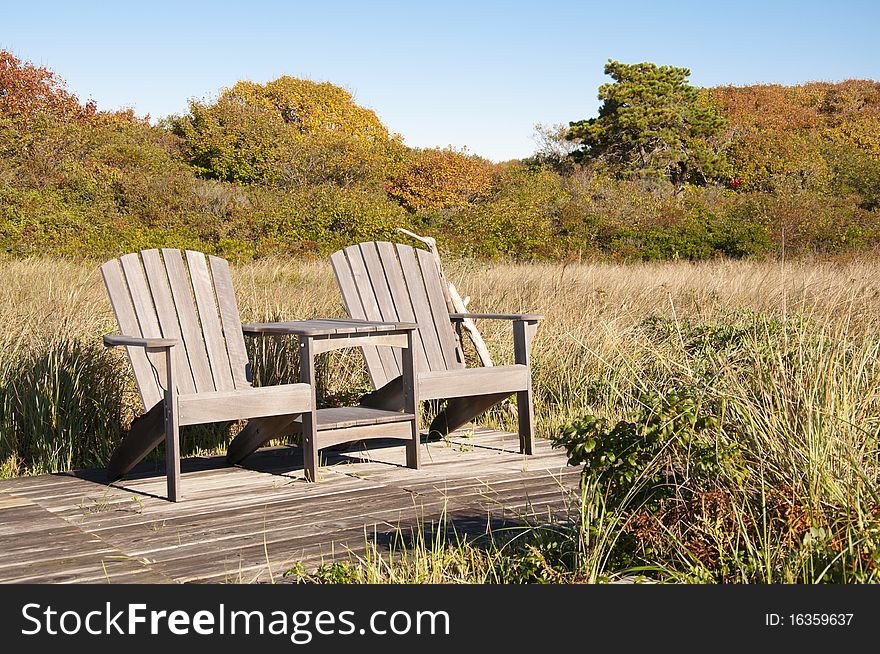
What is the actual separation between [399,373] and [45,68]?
18.1m

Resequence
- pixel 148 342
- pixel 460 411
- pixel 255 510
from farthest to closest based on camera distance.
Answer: pixel 460 411
pixel 148 342
pixel 255 510

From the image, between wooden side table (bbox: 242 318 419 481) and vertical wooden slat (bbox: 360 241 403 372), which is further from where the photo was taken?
vertical wooden slat (bbox: 360 241 403 372)

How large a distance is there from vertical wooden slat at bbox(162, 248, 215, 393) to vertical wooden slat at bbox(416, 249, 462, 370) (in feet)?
4.31

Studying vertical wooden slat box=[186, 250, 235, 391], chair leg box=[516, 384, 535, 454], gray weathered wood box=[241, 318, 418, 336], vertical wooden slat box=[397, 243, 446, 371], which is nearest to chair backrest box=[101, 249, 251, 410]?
vertical wooden slat box=[186, 250, 235, 391]

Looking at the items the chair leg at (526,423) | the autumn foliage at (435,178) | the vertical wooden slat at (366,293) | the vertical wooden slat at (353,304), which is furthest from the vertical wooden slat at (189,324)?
the autumn foliage at (435,178)

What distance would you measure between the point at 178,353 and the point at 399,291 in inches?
50.1

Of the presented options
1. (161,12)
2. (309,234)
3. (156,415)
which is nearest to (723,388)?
(156,415)

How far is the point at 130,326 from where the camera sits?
4422mm

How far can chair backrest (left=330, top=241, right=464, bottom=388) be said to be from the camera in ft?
16.8

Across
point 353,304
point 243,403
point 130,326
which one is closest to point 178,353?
point 130,326

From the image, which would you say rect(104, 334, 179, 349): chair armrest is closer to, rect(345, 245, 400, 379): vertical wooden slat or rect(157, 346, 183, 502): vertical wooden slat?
rect(157, 346, 183, 502): vertical wooden slat

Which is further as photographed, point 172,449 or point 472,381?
point 472,381

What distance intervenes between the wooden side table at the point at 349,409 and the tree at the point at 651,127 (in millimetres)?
21148

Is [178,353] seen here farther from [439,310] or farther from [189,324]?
[439,310]
